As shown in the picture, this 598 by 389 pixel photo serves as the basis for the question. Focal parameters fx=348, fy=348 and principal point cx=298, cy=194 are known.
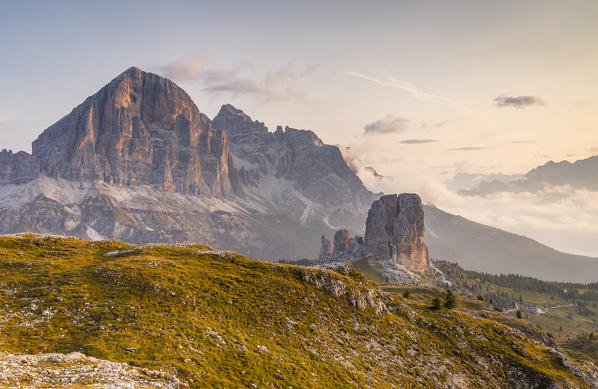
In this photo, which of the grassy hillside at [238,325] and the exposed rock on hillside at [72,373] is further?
the grassy hillside at [238,325]

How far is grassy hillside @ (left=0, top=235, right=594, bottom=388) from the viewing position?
4647 centimetres

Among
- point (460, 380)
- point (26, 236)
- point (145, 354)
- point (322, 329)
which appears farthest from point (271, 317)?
point (26, 236)

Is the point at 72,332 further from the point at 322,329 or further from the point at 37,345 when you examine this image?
the point at 322,329

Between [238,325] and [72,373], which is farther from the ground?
[72,373]

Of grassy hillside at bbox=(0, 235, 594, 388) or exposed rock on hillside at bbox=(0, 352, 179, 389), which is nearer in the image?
exposed rock on hillside at bbox=(0, 352, 179, 389)

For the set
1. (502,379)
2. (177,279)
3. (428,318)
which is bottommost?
(502,379)

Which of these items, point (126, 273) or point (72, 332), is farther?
point (126, 273)

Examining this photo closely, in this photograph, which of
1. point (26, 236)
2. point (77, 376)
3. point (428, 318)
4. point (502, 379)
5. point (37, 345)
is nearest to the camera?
point (77, 376)

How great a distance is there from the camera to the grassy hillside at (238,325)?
46.5 metres

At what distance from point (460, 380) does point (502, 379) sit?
13.4 metres

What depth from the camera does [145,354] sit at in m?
43.4

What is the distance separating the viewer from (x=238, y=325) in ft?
199

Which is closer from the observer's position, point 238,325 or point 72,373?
point 72,373

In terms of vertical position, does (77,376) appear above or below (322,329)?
above
